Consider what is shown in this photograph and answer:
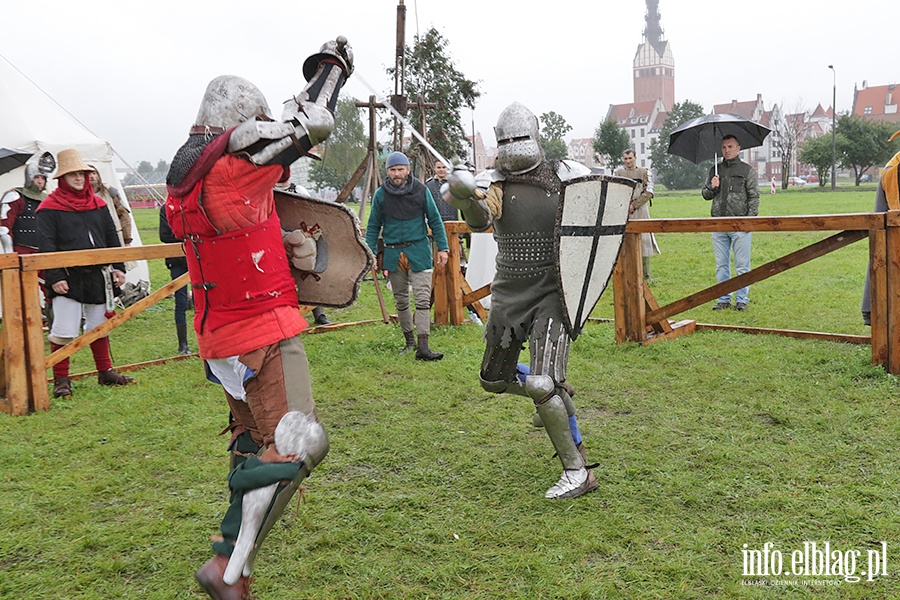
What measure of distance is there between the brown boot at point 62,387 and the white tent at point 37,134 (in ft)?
12.8

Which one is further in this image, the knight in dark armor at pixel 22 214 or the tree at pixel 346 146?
the tree at pixel 346 146

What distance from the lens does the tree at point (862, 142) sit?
132 ft

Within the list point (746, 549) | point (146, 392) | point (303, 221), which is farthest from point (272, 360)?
point (146, 392)

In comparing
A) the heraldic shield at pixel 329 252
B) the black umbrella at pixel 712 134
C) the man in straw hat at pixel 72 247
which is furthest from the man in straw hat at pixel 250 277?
the black umbrella at pixel 712 134

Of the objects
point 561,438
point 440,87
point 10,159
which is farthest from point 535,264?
point 440,87

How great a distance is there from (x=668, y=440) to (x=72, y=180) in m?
4.68

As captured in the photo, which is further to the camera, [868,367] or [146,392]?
[146,392]

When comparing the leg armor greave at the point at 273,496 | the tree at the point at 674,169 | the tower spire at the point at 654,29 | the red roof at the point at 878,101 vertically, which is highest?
the tower spire at the point at 654,29

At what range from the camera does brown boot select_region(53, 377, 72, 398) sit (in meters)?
5.84

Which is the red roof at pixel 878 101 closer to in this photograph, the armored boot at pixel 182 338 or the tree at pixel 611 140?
the tree at pixel 611 140

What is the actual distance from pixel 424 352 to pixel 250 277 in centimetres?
407

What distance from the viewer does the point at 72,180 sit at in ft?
18.9

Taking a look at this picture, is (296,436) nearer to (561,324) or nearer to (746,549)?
(561,324)

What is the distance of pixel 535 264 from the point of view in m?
3.67
